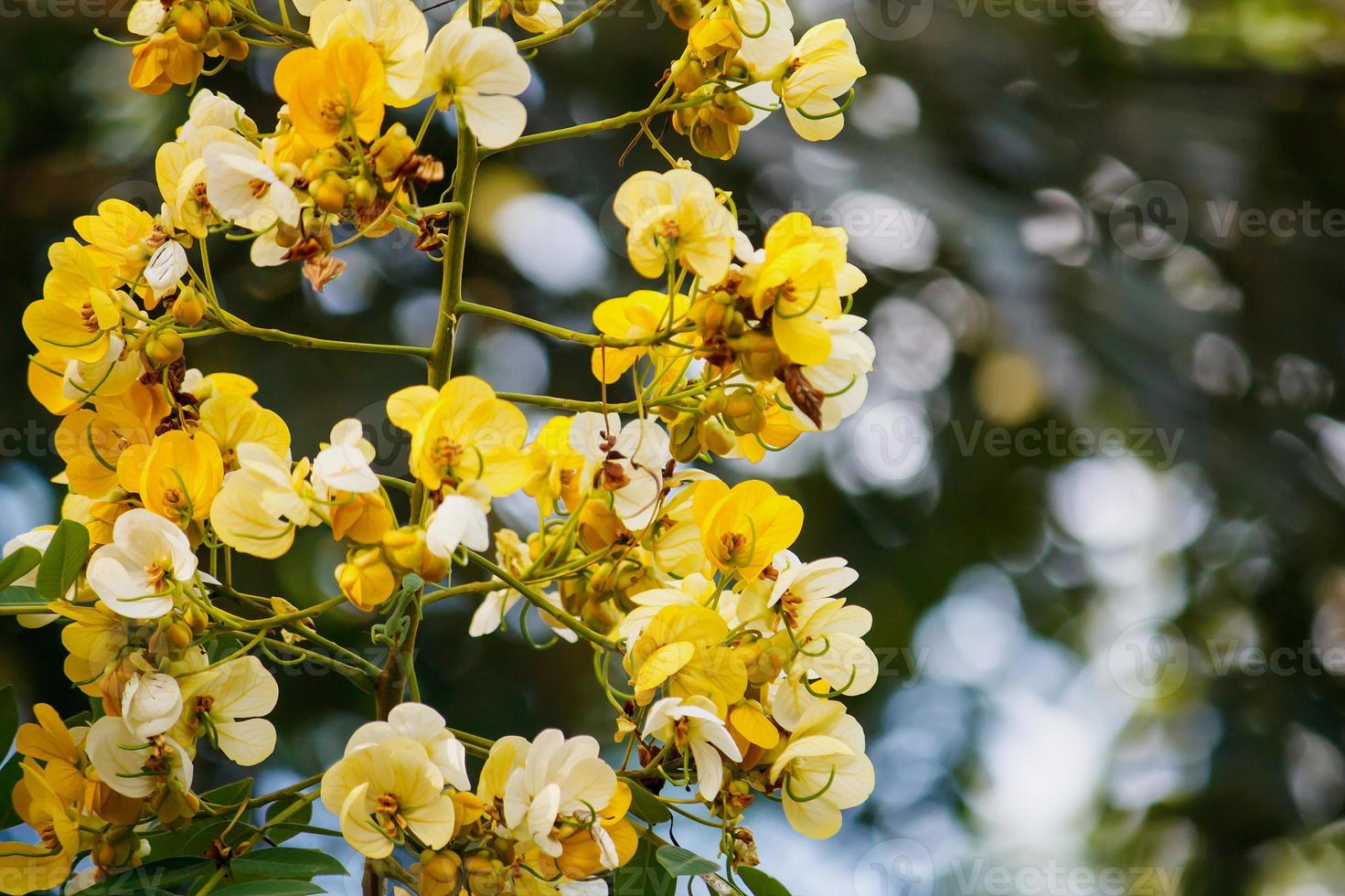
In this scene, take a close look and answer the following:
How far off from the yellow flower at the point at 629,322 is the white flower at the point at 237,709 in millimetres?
259

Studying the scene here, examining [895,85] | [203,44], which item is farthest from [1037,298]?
[203,44]

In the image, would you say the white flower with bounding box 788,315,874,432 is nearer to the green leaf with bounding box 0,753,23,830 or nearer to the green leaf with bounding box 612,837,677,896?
the green leaf with bounding box 612,837,677,896

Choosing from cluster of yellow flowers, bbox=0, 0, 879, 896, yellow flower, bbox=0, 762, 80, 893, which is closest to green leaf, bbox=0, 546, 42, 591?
cluster of yellow flowers, bbox=0, 0, 879, 896

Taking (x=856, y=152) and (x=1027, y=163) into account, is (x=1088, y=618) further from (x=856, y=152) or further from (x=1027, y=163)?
(x=856, y=152)

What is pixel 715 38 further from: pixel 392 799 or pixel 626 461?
pixel 392 799

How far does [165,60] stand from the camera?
76cm

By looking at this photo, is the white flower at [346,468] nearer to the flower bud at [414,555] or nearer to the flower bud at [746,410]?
the flower bud at [414,555]

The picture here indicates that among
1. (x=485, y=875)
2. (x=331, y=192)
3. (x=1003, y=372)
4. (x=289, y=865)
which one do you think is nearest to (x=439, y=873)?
(x=485, y=875)

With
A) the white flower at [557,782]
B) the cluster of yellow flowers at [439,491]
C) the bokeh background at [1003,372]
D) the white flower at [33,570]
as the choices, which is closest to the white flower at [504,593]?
the cluster of yellow flowers at [439,491]

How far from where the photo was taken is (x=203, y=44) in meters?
0.75

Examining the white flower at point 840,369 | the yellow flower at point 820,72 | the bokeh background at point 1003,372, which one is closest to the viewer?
the white flower at point 840,369

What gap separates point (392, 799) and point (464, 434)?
19 centimetres

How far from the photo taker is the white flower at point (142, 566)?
615 mm

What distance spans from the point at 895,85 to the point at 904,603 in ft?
3.10
